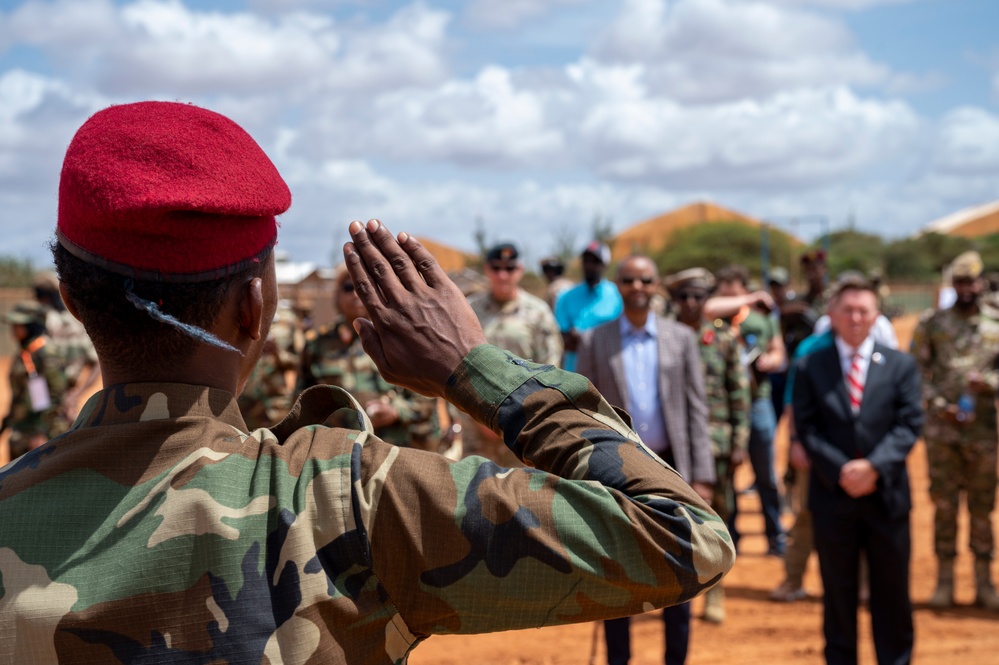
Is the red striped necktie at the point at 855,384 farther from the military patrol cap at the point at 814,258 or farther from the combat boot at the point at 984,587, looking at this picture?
the military patrol cap at the point at 814,258

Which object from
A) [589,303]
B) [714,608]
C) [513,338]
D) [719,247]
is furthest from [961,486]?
[719,247]

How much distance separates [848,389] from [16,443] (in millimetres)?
6733

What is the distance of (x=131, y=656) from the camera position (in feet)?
4.37

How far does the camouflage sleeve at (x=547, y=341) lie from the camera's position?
692cm

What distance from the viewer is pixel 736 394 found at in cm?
726

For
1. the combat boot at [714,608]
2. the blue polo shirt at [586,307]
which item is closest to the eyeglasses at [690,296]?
the blue polo shirt at [586,307]

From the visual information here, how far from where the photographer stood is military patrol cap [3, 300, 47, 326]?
853 centimetres

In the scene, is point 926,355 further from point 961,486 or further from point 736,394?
point 736,394

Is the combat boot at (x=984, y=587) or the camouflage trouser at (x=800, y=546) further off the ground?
the camouflage trouser at (x=800, y=546)

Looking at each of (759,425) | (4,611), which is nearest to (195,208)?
(4,611)

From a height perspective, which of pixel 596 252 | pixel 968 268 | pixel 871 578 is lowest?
pixel 871 578

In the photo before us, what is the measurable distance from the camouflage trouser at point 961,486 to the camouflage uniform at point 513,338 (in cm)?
308

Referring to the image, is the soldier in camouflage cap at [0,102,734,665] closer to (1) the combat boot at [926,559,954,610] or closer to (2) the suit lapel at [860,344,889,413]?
(2) the suit lapel at [860,344,889,413]

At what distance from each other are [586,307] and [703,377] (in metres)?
1.63
